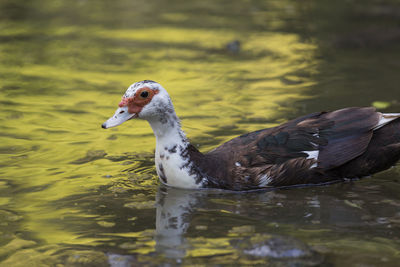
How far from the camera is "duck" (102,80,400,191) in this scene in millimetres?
6398

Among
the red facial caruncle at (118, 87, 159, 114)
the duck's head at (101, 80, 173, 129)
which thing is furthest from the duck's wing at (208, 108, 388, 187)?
the red facial caruncle at (118, 87, 159, 114)

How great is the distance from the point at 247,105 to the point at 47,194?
135 inches

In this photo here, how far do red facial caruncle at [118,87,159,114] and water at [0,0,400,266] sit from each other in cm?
86

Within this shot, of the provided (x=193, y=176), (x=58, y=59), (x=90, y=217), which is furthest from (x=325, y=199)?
(x=58, y=59)

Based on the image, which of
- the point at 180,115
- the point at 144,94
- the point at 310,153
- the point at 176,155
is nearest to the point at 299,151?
the point at 310,153

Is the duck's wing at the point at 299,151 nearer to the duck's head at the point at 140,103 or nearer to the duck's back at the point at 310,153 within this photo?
the duck's back at the point at 310,153

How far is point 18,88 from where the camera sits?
9.98 metres

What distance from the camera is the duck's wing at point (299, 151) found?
21.0 ft

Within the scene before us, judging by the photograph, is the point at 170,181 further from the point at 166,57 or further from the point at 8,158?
the point at 166,57

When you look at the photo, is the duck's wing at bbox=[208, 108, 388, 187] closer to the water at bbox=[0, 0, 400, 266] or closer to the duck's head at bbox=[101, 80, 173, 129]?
the water at bbox=[0, 0, 400, 266]

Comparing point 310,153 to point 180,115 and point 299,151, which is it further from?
point 180,115

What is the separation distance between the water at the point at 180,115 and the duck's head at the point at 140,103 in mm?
787

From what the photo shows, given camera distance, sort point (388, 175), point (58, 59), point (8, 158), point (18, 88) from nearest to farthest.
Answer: point (388, 175) → point (8, 158) → point (18, 88) → point (58, 59)

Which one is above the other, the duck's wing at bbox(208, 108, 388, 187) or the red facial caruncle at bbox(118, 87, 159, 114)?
the red facial caruncle at bbox(118, 87, 159, 114)
